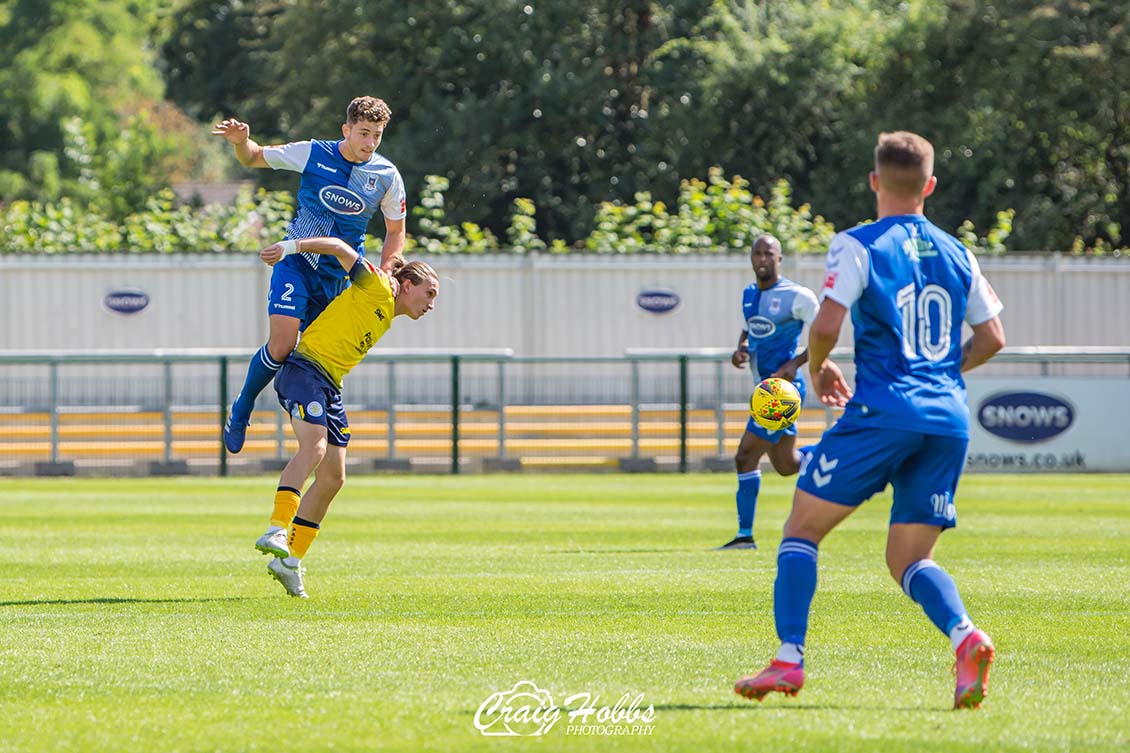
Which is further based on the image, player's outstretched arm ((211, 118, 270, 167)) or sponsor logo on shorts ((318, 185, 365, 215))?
sponsor logo on shorts ((318, 185, 365, 215))

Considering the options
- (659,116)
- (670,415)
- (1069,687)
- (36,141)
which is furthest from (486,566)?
(36,141)

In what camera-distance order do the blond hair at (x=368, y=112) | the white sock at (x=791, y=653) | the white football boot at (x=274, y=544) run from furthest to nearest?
1. the blond hair at (x=368, y=112)
2. the white football boot at (x=274, y=544)
3. the white sock at (x=791, y=653)

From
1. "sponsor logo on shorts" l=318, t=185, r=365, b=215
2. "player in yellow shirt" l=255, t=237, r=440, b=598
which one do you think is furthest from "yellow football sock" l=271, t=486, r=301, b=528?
"sponsor logo on shorts" l=318, t=185, r=365, b=215

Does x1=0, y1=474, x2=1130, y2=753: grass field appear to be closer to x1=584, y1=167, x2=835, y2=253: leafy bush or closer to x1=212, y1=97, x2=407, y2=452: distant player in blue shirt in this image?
x1=212, y1=97, x2=407, y2=452: distant player in blue shirt

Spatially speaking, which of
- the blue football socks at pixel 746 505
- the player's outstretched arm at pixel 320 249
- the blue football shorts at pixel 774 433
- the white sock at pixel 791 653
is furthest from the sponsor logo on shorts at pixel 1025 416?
the white sock at pixel 791 653

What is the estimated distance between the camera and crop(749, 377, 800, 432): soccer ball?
13.0 metres

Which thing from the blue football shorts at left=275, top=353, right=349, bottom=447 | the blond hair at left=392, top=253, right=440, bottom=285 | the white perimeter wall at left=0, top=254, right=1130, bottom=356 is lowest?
the white perimeter wall at left=0, top=254, right=1130, bottom=356

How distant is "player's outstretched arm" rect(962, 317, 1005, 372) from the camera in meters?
6.53

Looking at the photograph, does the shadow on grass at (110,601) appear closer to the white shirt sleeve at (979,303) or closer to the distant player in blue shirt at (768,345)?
the white shirt sleeve at (979,303)

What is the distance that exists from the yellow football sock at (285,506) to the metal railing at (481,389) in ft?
52.6

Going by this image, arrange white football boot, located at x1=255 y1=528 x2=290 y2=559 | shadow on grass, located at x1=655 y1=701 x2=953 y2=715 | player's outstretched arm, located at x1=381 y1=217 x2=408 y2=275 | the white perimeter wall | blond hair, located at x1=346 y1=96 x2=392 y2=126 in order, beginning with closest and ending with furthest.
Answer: shadow on grass, located at x1=655 y1=701 x2=953 y2=715 → white football boot, located at x1=255 y1=528 x2=290 y2=559 → blond hair, located at x1=346 y1=96 x2=392 y2=126 → player's outstretched arm, located at x1=381 y1=217 x2=408 y2=275 → the white perimeter wall

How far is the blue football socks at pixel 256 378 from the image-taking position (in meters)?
10.1

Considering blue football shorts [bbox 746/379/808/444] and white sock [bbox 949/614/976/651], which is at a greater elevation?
white sock [bbox 949/614/976/651]

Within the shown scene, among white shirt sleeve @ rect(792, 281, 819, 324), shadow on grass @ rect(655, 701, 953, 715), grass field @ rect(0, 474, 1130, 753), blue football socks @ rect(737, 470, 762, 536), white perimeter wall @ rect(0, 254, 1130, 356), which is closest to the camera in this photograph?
grass field @ rect(0, 474, 1130, 753)
